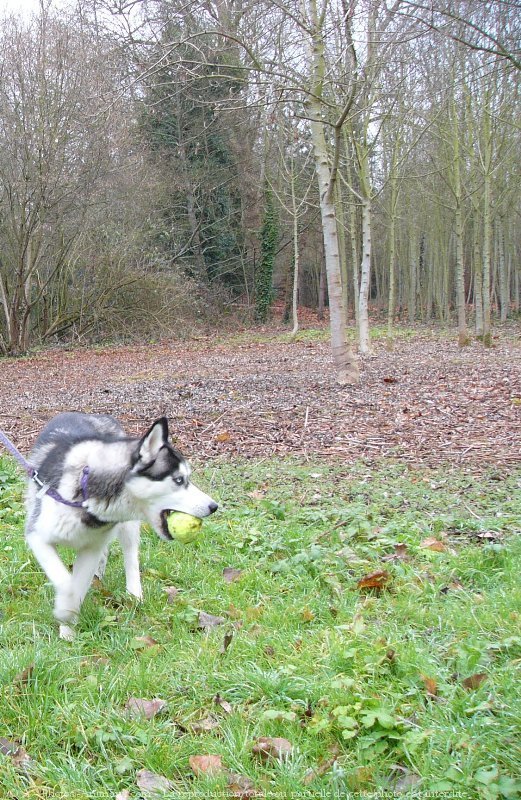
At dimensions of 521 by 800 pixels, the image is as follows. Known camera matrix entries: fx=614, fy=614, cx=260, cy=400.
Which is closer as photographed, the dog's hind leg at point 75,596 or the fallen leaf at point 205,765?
the fallen leaf at point 205,765

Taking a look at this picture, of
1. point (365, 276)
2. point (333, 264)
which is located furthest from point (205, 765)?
point (365, 276)

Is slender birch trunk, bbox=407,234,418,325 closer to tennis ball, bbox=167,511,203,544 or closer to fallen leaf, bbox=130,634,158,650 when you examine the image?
tennis ball, bbox=167,511,203,544

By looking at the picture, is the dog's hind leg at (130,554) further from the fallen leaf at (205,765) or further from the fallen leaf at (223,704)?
the fallen leaf at (205,765)

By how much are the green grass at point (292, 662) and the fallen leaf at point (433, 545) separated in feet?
0.14

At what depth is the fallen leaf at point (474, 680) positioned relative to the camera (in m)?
2.52

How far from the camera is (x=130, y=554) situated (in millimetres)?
3770

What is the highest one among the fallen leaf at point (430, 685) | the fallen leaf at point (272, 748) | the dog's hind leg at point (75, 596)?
the dog's hind leg at point (75, 596)

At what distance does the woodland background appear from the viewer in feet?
31.1

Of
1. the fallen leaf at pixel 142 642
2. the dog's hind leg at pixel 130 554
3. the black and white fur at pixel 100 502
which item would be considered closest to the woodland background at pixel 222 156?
the black and white fur at pixel 100 502

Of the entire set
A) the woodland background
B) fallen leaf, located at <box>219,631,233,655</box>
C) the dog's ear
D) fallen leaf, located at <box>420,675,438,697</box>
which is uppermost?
the woodland background

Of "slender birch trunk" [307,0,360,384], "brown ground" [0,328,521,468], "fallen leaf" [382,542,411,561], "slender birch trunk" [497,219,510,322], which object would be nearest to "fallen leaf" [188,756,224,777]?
"fallen leaf" [382,542,411,561]

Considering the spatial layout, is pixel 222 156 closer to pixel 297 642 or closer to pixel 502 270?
pixel 502 270

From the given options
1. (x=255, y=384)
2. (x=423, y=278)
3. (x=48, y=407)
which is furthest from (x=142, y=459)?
(x=423, y=278)

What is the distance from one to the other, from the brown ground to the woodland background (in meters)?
2.16
